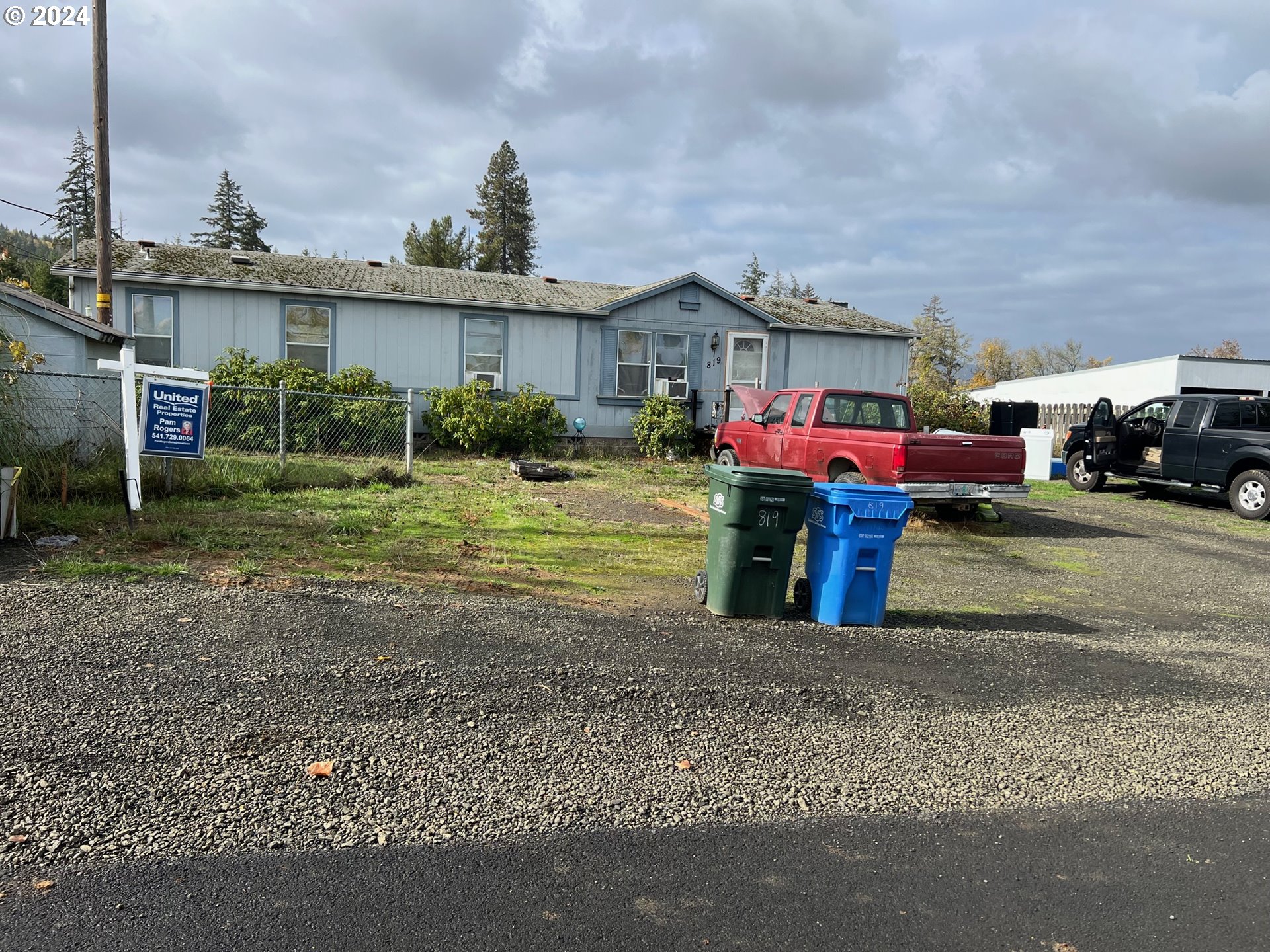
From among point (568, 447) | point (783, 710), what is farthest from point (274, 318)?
point (783, 710)

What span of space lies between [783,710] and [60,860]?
3258mm

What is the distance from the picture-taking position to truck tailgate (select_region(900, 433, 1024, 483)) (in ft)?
32.0

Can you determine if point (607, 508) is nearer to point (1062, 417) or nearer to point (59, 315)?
point (59, 315)

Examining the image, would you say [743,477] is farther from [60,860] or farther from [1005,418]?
[1005,418]

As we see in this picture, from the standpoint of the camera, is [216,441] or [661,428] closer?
[216,441]

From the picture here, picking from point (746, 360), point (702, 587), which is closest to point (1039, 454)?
point (746, 360)

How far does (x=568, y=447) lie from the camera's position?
18.5 metres

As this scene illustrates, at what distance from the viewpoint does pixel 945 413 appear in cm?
2192

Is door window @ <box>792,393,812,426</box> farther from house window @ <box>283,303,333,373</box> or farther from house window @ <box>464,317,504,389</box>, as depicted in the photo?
house window @ <box>283,303,333,373</box>

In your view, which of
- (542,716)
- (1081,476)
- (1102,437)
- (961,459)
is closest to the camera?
(542,716)

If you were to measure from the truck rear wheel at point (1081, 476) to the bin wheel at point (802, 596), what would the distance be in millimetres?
11756

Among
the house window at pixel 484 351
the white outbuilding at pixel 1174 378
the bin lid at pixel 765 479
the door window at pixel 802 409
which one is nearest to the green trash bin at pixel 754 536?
the bin lid at pixel 765 479

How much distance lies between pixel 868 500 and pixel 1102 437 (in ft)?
37.4

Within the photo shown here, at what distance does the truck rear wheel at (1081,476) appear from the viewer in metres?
15.8
